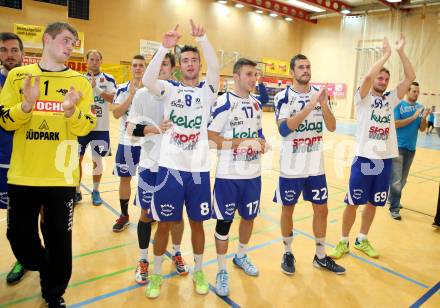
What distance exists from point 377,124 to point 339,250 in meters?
1.61

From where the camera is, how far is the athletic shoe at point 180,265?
12.1 feet

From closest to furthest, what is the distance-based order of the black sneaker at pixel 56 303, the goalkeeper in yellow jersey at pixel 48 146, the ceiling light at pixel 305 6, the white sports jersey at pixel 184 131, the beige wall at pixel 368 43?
the goalkeeper in yellow jersey at pixel 48 146
the black sneaker at pixel 56 303
the white sports jersey at pixel 184 131
the beige wall at pixel 368 43
the ceiling light at pixel 305 6

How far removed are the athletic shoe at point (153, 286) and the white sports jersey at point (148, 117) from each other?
3.43 ft

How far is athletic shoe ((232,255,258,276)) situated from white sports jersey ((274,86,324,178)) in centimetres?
103

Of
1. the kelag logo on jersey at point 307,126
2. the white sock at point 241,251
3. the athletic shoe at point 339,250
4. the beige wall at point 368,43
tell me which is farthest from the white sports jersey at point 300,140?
the beige wall at point 368,43

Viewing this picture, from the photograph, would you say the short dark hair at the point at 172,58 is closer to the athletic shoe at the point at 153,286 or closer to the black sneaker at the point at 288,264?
the athletic shoe at the point at 153,286

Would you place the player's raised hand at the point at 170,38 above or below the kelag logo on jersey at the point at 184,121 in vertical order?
above

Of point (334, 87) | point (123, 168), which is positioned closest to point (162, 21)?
point (334, 87)

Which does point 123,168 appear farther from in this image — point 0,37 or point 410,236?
point 410,236

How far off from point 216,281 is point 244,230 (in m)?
0.58

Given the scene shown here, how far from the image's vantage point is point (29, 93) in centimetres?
240

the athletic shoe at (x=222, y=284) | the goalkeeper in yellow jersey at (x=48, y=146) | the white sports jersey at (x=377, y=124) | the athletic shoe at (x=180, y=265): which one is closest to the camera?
the goalkeeper in yellow jersey at (x=48, y=146)

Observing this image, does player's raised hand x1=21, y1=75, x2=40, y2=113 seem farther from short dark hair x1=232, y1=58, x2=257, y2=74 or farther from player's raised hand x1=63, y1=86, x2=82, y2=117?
short dark hair x1=232, y1=58, x2=257, y2=74

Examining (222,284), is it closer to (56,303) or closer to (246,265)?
(246,265)
